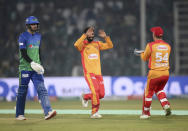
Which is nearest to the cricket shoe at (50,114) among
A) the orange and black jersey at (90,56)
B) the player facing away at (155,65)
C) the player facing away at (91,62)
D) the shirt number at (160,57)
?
the player facing away at (91,62)

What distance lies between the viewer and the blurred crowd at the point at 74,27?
23.0 m

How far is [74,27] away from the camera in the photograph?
25.0 m

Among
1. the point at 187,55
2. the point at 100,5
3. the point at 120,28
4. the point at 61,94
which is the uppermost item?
the point at 100,5

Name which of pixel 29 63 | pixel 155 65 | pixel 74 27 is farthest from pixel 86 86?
pixel 29 63

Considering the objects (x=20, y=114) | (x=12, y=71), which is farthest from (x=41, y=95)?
(x=12, y=71)

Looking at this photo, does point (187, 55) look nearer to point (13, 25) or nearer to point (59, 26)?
point (59, 26)

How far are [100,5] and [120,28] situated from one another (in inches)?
88.6

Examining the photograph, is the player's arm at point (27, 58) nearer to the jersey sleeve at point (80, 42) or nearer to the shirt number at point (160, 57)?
the jersey sleeve at point (80, 42)

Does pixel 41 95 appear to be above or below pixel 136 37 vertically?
below

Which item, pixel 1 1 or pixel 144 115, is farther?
pixel 1 1

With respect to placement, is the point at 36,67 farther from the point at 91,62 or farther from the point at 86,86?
the point at 86,86

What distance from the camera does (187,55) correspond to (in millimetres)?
23656

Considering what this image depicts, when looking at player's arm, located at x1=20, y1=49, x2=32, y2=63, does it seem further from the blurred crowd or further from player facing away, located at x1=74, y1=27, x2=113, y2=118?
the blurred crowd

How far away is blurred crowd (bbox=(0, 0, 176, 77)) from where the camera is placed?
905 inches
